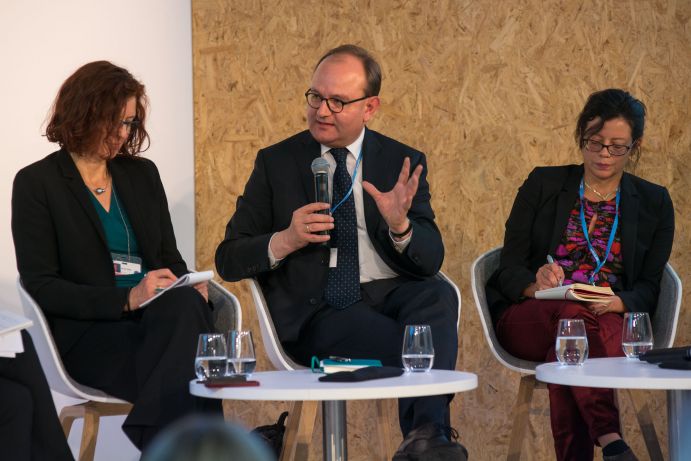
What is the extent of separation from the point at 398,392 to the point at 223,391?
368 millimetres

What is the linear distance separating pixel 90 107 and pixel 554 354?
170cm

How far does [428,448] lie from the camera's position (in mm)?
2160

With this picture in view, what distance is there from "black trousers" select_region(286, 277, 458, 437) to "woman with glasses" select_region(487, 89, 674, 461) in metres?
0.44

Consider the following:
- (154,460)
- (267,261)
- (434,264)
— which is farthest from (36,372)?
(154,460)

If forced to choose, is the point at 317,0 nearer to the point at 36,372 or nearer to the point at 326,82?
the point at 326,82

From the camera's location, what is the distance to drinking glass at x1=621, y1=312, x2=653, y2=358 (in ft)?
8.43

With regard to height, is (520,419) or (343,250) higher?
(343,250)

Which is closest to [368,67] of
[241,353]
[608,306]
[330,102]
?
[330,102]

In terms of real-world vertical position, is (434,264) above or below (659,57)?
below

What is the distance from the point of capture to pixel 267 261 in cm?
296

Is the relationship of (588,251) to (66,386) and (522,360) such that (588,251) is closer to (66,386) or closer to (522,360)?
(522,360)

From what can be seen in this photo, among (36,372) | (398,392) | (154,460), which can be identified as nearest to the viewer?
(154,460)

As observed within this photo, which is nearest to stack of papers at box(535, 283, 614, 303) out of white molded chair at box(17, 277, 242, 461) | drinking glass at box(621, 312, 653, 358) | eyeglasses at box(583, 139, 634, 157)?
drinking glass at box(621, 312, 653, 358)

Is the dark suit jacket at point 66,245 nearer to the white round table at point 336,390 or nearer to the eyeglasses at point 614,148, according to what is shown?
the white round table at point 336,390
